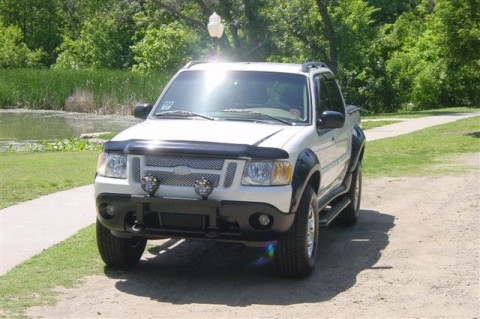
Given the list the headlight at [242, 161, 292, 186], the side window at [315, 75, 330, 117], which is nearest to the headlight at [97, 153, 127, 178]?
the headlight at [242, 161, 292, 186]

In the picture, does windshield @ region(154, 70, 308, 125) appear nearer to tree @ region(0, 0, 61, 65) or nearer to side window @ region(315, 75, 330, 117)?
side window @ region(315, 75, 330, 117)

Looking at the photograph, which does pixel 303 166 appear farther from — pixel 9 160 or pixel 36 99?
pixel 36 99

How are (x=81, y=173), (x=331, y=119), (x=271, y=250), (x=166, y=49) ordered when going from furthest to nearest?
1. (x=166, y=49)
2. (x=81, y=173)
3. (x=331, y=119)
4. (x=271, y=250)

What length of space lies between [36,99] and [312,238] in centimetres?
3878

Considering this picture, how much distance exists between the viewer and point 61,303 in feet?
25.6

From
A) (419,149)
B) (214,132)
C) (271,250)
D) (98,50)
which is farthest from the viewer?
(98,50)

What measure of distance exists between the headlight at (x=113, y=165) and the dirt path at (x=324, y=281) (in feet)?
3.16

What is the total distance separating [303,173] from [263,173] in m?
0.47

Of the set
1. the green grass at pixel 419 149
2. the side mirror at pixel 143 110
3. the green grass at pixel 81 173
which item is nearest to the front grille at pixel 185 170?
the green grass at pixel 81 173

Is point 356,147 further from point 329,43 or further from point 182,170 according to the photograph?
point 329,43

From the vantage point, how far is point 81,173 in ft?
54.6

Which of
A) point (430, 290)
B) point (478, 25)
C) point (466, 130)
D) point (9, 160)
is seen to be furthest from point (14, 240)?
point (466, 130)

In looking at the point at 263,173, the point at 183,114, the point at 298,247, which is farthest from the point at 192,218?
the point at 183,114

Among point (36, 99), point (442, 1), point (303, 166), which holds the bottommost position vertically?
point (36, 99)
